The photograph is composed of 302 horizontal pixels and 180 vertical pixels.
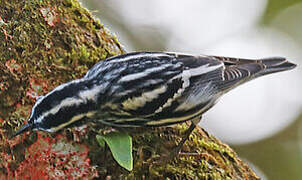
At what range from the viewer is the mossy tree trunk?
2.75m

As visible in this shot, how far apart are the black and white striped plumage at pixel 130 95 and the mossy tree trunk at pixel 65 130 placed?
0.42ft

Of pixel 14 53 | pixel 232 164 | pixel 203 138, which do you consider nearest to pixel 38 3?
pixel 14 53

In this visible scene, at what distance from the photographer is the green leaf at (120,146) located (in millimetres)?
2770

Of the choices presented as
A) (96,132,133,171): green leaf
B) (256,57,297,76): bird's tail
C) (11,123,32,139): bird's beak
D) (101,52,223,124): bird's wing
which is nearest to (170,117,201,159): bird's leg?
(101,52,223,124): bird's wing

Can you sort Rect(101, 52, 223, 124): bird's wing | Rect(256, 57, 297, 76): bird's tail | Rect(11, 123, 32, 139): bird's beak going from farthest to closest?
Rect(256, 57, 297, 76): bird's tail < Rect(101, 52, 223, 124): bird's wing < Rect(11, 123, 32, 139): bird's beak

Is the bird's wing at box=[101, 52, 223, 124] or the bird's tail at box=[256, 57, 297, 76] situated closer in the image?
the bird's wing at box=[101, 52, 223, 124]

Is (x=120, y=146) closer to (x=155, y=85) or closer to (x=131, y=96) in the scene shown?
(x=131, y=96)

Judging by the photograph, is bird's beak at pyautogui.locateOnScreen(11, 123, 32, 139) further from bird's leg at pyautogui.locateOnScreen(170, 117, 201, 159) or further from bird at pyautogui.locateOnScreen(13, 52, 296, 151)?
bird's leg at pyautogui.locateOnScreen(170, 117, 201, 159)

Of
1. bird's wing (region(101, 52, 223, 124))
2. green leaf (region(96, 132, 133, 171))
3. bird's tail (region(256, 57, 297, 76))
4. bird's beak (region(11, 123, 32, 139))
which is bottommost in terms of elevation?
bird's beak (region(11, 123, 32, 139))

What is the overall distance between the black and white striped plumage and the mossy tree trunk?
127 mm

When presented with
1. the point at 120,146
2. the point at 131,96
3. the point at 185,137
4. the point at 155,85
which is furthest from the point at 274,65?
the point at 120,146

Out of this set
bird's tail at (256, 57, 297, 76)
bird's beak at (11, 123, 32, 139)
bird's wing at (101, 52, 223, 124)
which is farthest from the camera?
bird's tail at (256, 57, 297, 76)

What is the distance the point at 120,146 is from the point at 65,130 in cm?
36

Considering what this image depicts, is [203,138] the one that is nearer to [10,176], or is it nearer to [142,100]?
[142,100]
